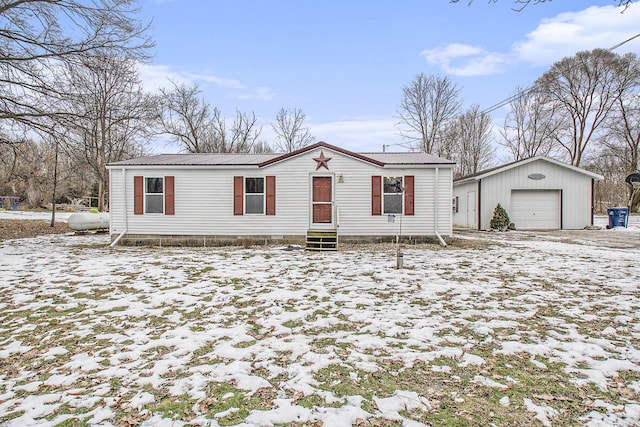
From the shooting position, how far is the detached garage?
16922mm

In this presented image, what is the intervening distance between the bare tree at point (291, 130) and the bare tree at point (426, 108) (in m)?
9.55

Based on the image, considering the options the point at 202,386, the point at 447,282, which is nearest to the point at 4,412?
the point at 202,386

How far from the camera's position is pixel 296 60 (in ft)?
56.4

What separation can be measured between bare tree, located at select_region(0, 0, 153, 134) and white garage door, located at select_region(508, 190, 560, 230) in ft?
56.7

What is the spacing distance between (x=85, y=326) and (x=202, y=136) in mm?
28742

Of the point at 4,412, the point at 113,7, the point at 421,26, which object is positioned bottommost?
the point at 4,412

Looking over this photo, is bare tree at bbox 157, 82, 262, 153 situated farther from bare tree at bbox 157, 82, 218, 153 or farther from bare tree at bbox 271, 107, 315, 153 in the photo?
bare tree at bbox 271, 107, 315, 153

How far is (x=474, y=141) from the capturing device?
31.3 metres

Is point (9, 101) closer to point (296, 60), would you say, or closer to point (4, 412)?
point (296, 60)

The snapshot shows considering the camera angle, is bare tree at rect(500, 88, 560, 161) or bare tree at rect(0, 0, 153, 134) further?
bare tree at rect(500, 88, 560, 161)

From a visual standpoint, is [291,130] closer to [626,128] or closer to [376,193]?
[376,193]

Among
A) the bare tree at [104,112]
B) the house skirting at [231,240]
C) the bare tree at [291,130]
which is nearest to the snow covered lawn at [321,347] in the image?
the house skirting at [231,240]

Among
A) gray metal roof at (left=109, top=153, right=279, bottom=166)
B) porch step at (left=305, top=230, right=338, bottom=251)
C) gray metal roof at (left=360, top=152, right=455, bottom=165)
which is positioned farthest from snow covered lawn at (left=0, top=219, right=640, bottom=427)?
gray metal roof at (left=109, top=153, right=279, bottom=166)

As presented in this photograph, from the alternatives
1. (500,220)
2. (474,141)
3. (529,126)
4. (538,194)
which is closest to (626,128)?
(529,126)
